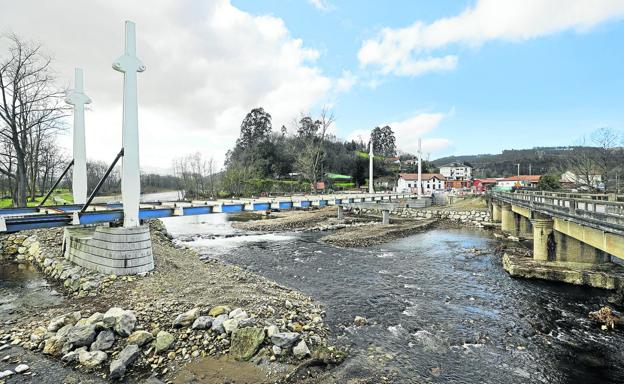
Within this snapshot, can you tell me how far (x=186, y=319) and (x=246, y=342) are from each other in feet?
7.03

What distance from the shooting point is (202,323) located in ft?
28.9

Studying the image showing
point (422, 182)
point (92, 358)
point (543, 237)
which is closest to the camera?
point (92, 358)

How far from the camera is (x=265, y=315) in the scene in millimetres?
9789

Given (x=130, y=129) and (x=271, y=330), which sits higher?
(x=130, y=129)

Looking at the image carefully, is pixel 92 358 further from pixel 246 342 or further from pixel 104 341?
pixel 246 342

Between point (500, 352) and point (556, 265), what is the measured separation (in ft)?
32.1

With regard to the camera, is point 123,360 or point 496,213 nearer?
point 123,360

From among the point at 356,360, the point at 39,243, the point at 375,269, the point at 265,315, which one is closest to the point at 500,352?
the point at 356,360

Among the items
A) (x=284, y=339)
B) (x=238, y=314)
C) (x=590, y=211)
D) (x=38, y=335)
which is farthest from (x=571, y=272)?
(x=38, y=335)

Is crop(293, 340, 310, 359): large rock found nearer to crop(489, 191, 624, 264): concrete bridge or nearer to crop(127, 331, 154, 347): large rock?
crop(127, 331, 154, 347): large rock

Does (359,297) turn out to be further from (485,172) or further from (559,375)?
(485,172)

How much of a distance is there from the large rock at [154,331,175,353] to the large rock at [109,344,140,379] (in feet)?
1.44

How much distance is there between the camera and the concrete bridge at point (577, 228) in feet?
35.6

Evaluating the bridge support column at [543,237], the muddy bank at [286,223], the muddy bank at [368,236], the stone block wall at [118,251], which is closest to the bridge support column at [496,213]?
the muddy bank at [368,236]
